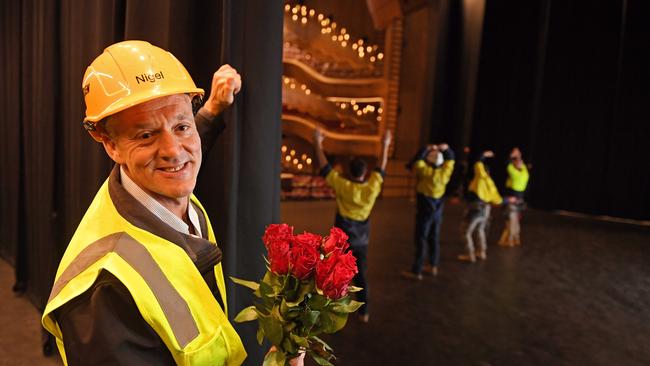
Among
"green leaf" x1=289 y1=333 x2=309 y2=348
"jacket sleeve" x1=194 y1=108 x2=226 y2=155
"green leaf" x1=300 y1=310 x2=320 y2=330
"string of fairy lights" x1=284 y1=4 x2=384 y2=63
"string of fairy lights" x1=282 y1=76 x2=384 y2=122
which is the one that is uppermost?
"string of fairy lights" x1=284 y1=4 x2=384 y2=63

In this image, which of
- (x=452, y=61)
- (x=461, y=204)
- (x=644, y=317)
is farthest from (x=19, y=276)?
(x=452, y=61)

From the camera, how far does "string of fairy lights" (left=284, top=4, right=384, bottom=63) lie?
18.4 metres

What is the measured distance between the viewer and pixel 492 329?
5188mm

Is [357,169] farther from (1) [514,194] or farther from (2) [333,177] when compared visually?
(1) [514,194]

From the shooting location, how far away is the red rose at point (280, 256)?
1271 millimetres

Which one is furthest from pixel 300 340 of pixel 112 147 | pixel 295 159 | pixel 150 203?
pixel 295 159

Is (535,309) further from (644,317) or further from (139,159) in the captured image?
(139,159)

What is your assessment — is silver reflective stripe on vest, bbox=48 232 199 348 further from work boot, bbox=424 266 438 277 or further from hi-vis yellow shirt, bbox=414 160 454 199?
work boot, bbox=424 266 438 277

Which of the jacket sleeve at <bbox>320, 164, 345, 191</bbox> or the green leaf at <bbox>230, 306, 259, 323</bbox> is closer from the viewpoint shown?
the green leaf at <bbox>230, 306, 259, 323</bbox>

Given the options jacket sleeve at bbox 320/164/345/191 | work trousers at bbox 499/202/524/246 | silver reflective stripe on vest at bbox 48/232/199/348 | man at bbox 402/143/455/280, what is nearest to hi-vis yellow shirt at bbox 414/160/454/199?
man at bbox 402/143/455/280

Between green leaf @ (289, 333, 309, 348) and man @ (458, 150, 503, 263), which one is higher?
green leaf @ (289, 333, 309, 348)

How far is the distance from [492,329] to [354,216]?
6.14ft

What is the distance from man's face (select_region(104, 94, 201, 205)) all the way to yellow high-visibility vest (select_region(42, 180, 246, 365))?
128 mm

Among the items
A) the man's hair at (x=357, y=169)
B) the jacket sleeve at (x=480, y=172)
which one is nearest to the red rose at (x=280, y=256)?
the man's hair at (x=357, y=169)
